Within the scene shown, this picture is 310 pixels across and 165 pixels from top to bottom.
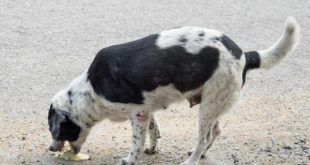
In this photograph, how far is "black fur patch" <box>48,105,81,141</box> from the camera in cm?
568

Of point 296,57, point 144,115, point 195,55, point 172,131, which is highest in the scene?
point 195,55

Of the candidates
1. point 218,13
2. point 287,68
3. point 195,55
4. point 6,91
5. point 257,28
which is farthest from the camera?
point 218,13

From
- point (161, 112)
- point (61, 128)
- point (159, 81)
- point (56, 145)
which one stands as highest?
point (159, 81)

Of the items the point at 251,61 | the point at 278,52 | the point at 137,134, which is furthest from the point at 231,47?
the point at 137,134

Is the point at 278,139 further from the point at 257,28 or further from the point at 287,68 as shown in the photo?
the point at 257,28

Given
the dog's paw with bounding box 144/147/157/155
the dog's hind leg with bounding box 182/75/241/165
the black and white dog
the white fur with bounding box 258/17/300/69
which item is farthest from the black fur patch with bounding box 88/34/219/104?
the dog's paw with bounding box 144/147/157/155

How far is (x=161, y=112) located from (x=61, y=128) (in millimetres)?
1783

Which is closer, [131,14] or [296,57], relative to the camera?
[296,57]

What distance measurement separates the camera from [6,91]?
25.1ft

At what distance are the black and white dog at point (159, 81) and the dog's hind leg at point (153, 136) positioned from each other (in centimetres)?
22

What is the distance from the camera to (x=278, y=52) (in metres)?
5.80

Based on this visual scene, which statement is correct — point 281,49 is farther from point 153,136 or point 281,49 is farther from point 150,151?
point 150,151

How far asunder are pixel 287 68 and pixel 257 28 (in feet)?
6.70

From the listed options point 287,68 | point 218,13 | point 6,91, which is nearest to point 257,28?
point 218,13
